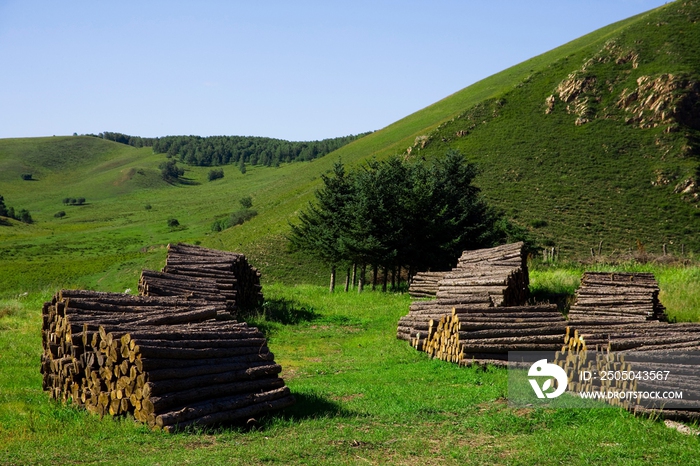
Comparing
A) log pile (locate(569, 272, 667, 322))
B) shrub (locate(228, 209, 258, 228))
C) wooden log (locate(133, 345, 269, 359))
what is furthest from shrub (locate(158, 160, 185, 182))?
wooden log (locate(133, 345, 269, 359))

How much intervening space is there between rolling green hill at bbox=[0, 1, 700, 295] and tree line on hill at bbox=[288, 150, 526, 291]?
17564 mm

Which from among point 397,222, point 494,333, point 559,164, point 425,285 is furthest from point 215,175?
point 494,333

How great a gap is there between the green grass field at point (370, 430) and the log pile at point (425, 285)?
32.2 feet

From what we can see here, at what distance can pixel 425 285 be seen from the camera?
25.5 m

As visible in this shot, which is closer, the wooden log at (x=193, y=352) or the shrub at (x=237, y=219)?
the wooden log at (x=193, y=352)

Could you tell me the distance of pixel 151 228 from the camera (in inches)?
4343

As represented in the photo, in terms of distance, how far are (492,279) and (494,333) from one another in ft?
16.9

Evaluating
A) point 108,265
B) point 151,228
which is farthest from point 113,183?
point 108,265

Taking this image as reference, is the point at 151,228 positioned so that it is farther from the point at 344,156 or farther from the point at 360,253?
the point at 360,253

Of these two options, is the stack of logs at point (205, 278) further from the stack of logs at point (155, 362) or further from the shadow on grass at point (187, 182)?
the shadow on grass at point (187, 182)

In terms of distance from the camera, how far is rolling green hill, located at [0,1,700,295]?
184ft

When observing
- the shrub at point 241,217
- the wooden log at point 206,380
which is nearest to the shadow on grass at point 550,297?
the wooden log at point 206,380

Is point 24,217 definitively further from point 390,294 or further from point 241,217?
point 390,294

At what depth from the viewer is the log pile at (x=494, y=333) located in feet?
48.8
